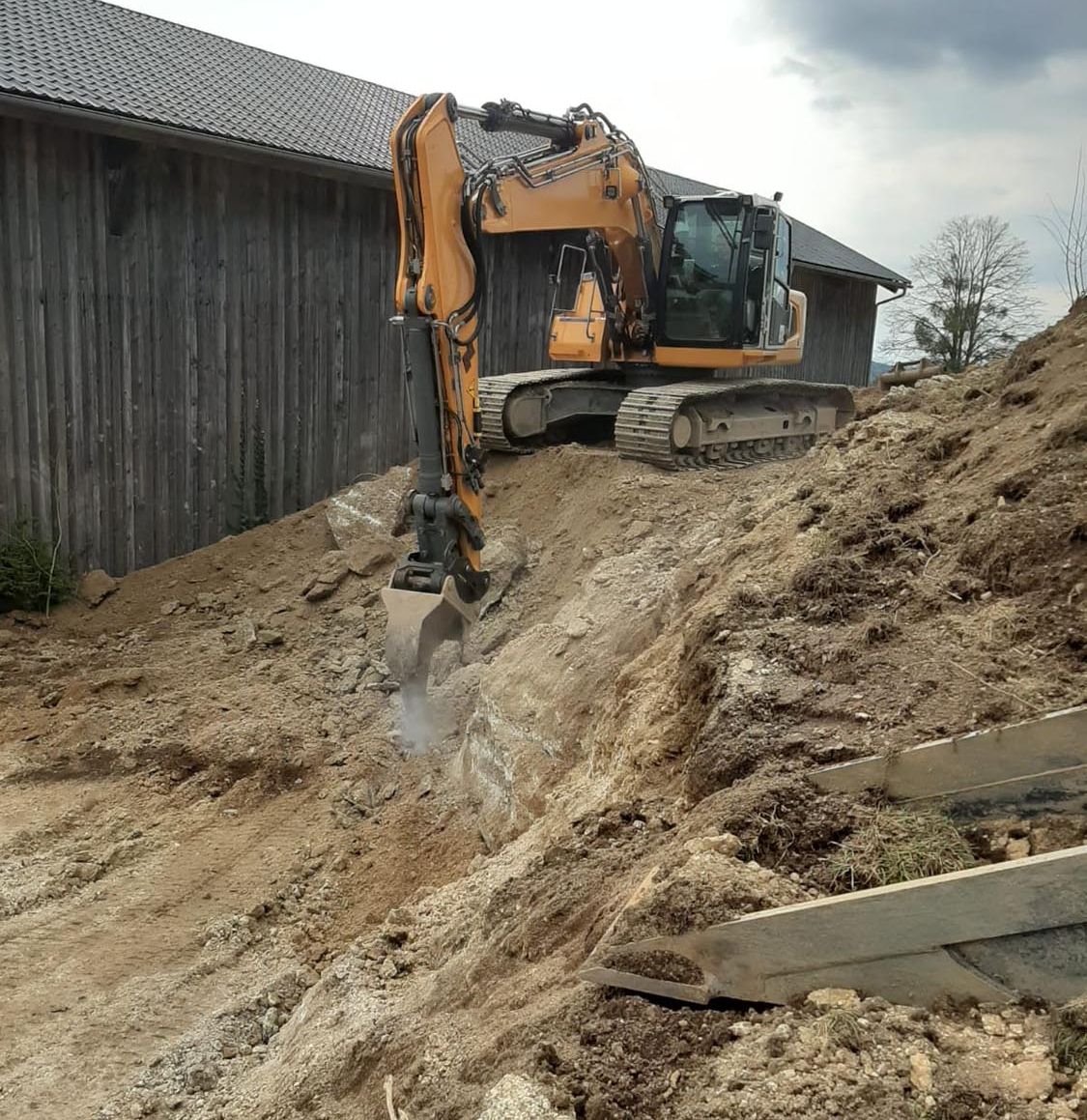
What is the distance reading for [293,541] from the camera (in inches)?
399

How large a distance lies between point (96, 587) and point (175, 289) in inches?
115

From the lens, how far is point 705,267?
9930 millimetres

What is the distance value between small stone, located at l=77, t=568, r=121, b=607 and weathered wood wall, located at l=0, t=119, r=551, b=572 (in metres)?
0.16

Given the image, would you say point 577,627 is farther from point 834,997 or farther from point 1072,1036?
point 1072,1036

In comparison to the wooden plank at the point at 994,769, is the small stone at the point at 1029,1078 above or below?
below

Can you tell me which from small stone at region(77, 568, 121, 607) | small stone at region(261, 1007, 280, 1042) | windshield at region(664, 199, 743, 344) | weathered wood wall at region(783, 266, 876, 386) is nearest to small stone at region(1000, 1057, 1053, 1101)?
small stone at region(261, 1007, 280, 1042)

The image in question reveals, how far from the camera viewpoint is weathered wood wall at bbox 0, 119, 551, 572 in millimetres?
8961

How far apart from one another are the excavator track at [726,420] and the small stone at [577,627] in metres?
3.17

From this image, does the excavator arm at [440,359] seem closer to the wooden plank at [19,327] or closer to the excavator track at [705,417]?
the excavator track at [705,417]

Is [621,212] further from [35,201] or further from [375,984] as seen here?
[375,984]

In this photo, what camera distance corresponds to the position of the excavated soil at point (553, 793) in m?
2.44

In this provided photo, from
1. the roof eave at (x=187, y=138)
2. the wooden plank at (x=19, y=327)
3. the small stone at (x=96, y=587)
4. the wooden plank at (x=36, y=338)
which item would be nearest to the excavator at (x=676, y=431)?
the roof eave at (x=187, y=138)

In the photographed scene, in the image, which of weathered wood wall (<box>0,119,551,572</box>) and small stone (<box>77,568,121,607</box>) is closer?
weathered wood wall (<box>0,119,551,572</box>)

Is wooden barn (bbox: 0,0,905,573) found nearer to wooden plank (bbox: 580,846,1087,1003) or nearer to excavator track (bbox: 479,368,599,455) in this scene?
excavator track (bbox: 479,368,599,455)
